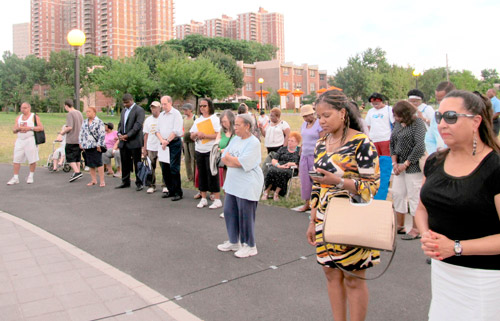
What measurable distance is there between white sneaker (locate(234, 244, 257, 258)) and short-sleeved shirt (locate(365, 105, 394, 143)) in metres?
4.24

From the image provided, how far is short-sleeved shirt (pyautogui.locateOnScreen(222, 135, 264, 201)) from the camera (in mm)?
5723

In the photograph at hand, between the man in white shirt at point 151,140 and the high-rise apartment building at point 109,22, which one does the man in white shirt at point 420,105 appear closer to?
the man in white shirt at point 151,140

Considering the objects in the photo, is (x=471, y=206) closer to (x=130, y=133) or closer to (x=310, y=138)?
(x=310, y=138)

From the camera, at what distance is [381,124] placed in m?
8.88

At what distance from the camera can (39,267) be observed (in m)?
5.30

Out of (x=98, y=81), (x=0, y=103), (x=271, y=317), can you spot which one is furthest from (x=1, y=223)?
(x=0, y=103)

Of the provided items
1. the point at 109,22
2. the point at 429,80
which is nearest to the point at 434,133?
the point at 429,80

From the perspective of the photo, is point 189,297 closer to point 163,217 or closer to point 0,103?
point 163,217

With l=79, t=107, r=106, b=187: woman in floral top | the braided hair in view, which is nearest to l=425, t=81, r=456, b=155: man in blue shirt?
the braided hair

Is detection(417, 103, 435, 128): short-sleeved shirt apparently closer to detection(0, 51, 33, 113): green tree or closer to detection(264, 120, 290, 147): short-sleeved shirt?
detection(264, 120, 290, 147): short-sleeved shirt

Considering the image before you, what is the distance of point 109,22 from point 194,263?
140970 millimetres

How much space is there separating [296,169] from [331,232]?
6.35m

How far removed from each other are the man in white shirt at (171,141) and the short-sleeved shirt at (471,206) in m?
7.25

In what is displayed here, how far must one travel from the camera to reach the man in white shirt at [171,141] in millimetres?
9211
